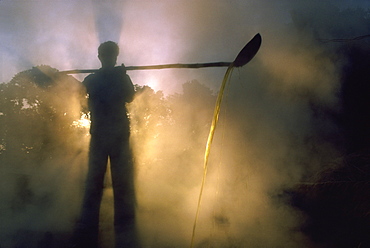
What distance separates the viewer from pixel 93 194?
104 inches

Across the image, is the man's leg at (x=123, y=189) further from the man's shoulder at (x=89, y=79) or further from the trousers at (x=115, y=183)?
the man's shoulder at (x=89, y=79)

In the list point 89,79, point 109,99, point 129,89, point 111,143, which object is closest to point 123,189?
point 111,143

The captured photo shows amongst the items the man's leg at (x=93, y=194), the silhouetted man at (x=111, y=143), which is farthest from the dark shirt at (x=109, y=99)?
the man's leg at (x=93, y=194)

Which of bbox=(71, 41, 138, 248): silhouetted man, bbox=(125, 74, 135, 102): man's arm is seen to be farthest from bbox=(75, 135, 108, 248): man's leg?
bbox=(125, 74, 135, 102): man's arm

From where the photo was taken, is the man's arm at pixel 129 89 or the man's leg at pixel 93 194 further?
the man's arm at pixel 129 89

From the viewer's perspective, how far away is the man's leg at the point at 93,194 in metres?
2.40

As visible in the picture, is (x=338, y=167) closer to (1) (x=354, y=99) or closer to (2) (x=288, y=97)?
(1) (x=354, y=99)

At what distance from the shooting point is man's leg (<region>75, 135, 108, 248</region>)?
2.40 meters

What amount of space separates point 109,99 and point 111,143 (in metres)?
0.67

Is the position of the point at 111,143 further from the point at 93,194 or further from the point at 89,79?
the point at 89,79

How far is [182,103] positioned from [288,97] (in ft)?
13.0

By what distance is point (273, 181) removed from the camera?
443cm

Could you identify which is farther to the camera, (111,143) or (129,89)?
(129,89)

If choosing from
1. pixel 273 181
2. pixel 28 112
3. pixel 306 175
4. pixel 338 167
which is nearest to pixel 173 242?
pixel 338 167
